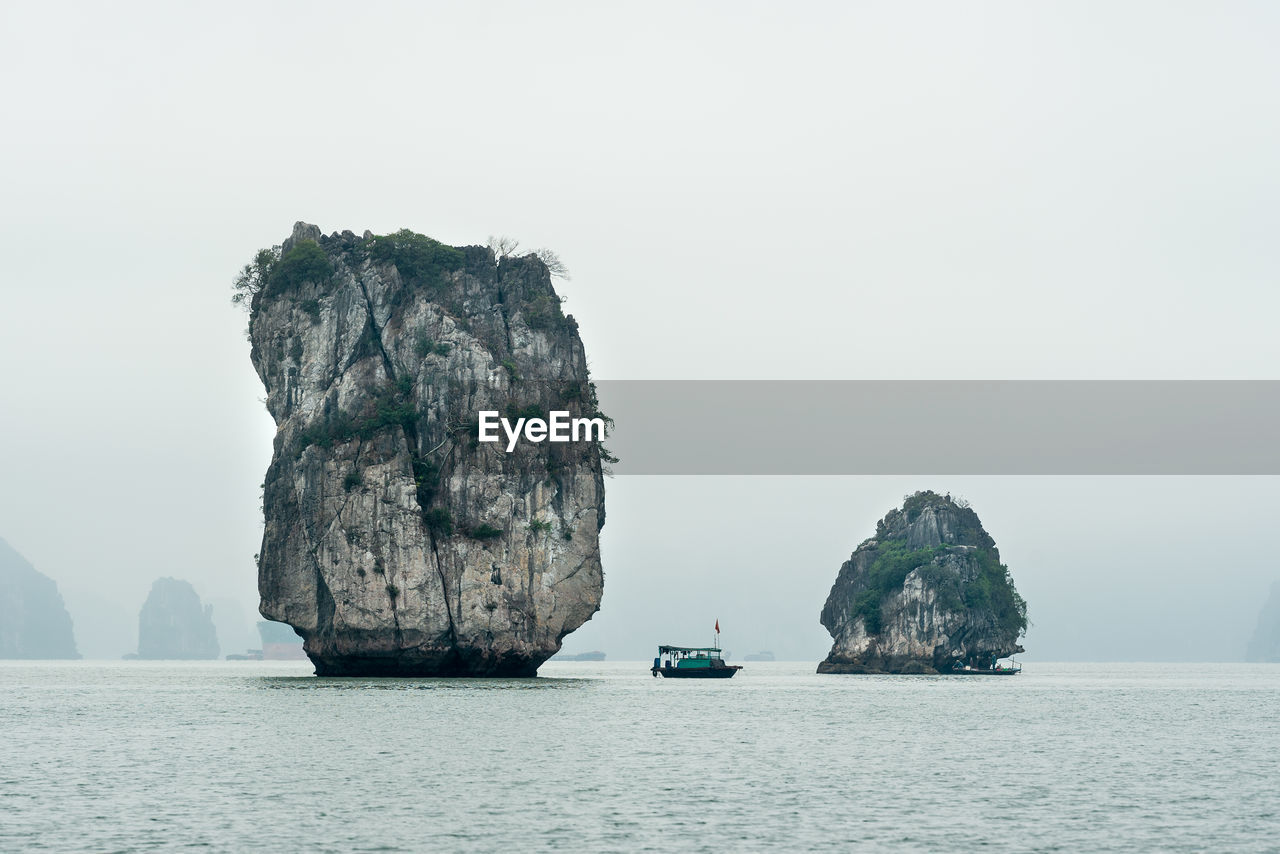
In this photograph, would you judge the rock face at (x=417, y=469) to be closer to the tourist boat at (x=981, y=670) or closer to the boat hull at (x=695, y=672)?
the boat hull at (x=695, y=672)

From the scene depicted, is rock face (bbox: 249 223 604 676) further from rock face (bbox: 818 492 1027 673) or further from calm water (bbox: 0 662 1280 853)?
rock face (bbox: 818 492 1027 673)

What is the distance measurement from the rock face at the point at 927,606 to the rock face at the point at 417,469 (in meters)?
60.4

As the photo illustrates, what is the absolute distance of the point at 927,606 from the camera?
151875mm

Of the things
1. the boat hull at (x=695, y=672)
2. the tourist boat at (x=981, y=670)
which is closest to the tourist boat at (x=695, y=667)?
the boat hull at (x=695, y=672)

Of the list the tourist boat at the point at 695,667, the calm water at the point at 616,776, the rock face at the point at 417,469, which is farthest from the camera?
the tourist boat at the point at 695,667

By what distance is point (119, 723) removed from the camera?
212 feet

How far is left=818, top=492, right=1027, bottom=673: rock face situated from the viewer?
15200 cm

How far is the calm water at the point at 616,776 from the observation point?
33875mm

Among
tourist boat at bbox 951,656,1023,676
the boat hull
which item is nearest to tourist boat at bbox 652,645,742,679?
the boat hull

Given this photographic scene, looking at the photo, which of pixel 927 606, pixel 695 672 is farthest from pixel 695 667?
pixel 927 606

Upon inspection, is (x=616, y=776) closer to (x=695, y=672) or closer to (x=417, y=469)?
(x=417, y=469)

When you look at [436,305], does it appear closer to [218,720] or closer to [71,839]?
[218,720]

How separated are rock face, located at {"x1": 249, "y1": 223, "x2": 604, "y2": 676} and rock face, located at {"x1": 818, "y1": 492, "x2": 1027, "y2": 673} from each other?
6038cm

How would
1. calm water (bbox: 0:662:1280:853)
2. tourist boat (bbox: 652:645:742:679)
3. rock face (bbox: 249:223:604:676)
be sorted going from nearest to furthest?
calm water (bbox: 0:662:1280:853) < rock face (bbox: 249:223:604:676) < tourist boat (bbox: 652:645:742:679)
